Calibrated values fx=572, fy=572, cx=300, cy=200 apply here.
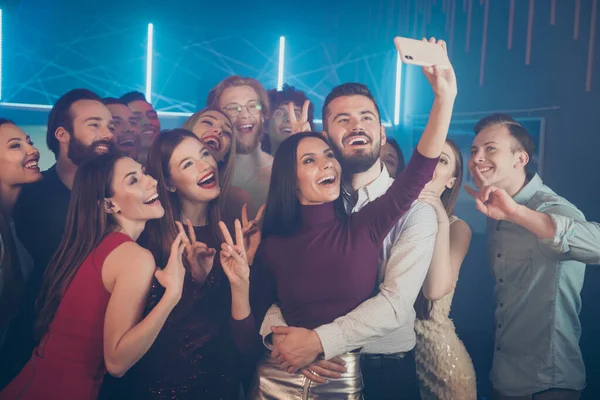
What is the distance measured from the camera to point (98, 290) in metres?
2.31

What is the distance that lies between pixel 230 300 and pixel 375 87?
1222 millimetres

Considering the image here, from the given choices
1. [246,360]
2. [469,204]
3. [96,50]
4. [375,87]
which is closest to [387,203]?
[469,204]

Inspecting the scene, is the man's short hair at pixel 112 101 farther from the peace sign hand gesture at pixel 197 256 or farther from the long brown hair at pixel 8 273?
the peace sign hand gesture at pixel 197 256

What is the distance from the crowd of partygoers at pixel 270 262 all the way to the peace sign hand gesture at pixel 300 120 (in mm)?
120

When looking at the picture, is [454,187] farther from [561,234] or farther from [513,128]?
[561,234]

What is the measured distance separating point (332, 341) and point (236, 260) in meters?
0.52

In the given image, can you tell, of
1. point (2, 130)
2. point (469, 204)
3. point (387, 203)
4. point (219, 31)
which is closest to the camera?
point (387, 203)

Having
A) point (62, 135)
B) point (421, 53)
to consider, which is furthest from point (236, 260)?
point (421, 53)

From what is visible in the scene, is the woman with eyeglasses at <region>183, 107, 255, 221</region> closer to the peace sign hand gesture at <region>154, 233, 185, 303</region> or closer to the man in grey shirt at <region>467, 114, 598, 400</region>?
the peace sign hand gesture at <region>154, 233, 185, 303</region>

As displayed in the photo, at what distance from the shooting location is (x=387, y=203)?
88.5 inches

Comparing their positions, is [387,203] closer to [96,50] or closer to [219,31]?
[219,31]

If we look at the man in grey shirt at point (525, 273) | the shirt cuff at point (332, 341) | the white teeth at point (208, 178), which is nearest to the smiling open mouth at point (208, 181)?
the white teeth at point (208, 178)

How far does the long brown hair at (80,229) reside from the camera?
2373 millimetres

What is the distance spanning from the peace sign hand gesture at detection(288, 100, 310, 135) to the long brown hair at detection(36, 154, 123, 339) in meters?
0.82
